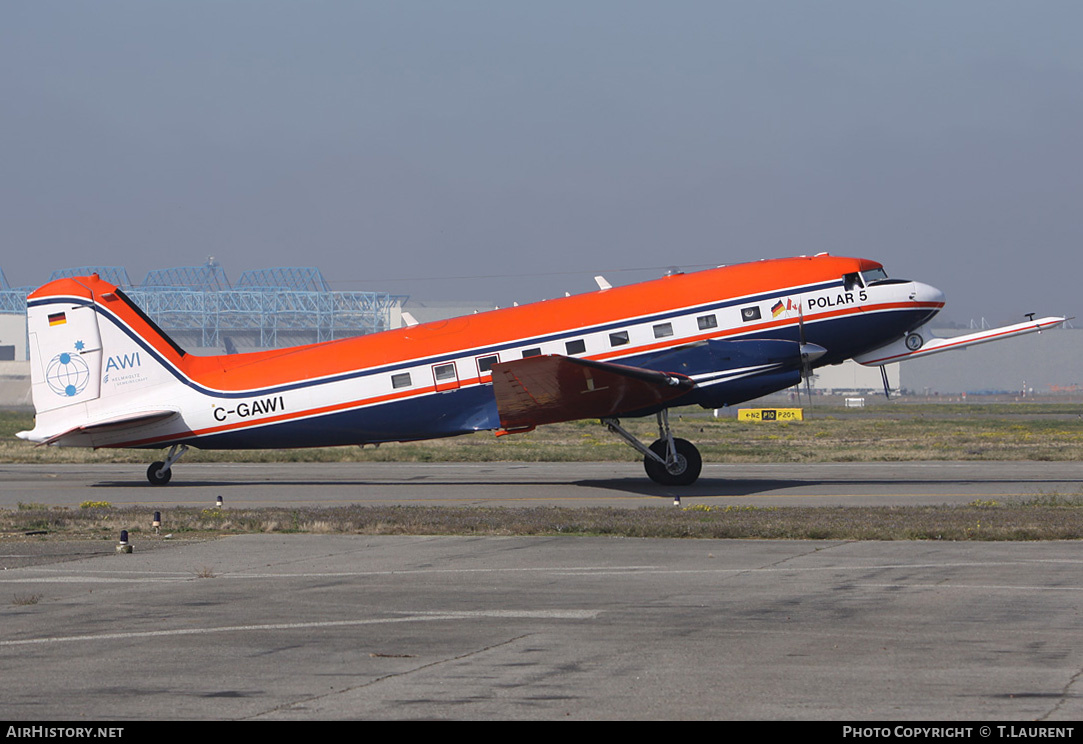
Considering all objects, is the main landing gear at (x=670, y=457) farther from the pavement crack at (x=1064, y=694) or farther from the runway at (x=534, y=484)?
the pavement crack at (x=1064, y=694)

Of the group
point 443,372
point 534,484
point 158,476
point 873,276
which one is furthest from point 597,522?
point 158,476

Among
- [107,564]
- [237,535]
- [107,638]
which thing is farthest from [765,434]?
[107,638]

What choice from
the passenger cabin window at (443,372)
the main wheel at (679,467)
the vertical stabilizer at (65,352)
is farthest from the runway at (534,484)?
the passenger cabin window at (443,372)

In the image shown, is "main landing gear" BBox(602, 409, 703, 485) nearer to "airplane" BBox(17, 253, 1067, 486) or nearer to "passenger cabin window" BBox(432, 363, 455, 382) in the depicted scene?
"airplane" BBox(17, 253, 1067, 486)

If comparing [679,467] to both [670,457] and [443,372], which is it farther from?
[443,372]

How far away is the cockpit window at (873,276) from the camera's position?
27656 millimetres

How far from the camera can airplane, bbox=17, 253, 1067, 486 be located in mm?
27234

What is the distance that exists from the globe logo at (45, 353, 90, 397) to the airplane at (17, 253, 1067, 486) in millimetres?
39

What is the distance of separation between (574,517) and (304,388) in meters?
10.6

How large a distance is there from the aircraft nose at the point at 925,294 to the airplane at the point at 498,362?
4 cm

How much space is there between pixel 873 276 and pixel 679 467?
7.08 metres

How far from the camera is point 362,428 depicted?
28.4 meters
